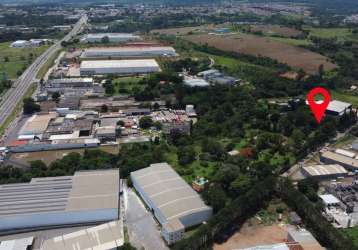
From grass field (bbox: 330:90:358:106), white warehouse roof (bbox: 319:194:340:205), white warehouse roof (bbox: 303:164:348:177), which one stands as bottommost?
grass field (bbox: 330:90:358:106)

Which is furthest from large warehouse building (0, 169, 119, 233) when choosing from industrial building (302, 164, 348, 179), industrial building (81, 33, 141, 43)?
industrial building (81, 33, 141, 43)

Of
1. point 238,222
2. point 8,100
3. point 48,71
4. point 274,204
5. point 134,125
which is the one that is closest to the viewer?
point 238,222

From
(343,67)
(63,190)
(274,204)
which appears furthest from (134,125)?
(343,67)

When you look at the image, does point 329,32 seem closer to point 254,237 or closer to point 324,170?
point 324,170

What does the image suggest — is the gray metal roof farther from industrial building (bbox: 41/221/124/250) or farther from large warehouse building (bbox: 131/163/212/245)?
large warehouse building (bbox: 131/163/212/245)

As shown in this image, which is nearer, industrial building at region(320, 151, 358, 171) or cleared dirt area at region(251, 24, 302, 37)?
industrial building at region(320, 151, 358, 171)

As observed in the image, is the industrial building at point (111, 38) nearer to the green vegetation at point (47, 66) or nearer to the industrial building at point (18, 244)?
the green vegetation at point (47, 66)

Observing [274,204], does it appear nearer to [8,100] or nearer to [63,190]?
[63,190]
